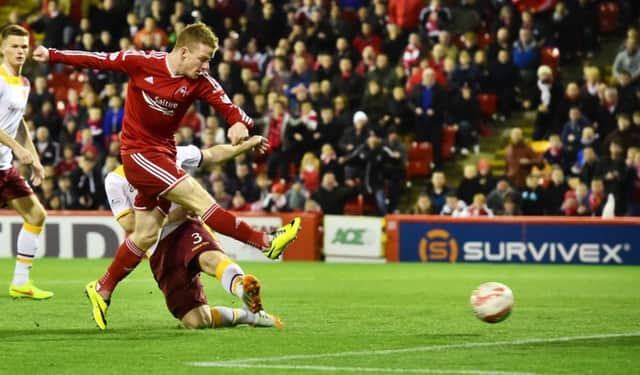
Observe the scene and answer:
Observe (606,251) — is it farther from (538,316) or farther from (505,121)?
(538,316)

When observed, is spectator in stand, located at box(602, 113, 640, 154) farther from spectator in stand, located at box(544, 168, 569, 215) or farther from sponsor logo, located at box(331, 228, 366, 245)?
sponsor logo, located at box(331, 228, 366, 245)

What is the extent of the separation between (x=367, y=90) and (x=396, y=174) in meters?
1.68

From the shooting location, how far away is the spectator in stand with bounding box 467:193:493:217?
22.0 meters

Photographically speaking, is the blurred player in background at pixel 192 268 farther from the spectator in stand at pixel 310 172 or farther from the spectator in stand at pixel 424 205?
the spectator in stand at pixel 310 172

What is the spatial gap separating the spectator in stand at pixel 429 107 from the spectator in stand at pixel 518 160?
59.4 inches

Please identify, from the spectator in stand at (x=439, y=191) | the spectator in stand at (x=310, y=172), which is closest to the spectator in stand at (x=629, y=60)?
the spectator in stand at (x=439, y=191)

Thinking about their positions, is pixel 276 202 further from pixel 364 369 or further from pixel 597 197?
pixel 364 369

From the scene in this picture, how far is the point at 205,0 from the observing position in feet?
90.7

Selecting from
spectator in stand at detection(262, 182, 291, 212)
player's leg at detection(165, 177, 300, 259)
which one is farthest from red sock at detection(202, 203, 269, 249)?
spectator in stand at detection(262, 182, 291, 212)

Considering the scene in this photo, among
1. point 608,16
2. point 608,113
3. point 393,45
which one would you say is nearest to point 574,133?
point 608,113

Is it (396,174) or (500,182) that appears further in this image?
(396,174)

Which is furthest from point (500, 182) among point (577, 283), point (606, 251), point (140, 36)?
point (140, 36)

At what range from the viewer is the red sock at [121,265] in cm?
1034

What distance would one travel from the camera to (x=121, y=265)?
10414 millimetres
